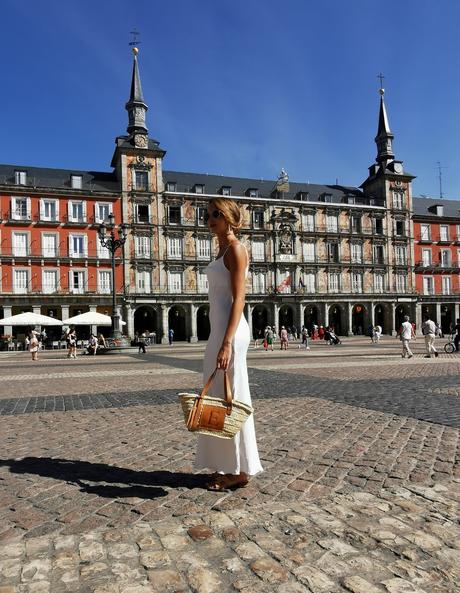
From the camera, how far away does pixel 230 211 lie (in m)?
3.39

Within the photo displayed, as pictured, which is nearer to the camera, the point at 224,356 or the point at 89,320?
the point at 224,356

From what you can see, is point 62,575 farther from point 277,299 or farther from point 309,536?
point 277,299

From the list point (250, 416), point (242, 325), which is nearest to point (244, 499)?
point (250, 416)

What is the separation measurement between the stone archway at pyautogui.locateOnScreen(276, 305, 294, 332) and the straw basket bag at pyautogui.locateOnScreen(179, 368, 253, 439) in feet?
144

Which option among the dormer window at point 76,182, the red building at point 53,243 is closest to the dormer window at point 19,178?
the red building at point 53,243

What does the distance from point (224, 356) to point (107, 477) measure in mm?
1429

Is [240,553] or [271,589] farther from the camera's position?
[240,553]

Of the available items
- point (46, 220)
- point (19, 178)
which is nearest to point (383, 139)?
point (46, 220)

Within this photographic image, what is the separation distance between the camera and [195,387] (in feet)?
30.4

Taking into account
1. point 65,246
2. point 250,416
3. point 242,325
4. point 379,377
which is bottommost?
point 379,377

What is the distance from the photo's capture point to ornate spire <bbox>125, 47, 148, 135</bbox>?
143ft

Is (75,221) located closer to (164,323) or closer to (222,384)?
(164,323)

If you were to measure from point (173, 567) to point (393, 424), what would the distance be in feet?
12.2

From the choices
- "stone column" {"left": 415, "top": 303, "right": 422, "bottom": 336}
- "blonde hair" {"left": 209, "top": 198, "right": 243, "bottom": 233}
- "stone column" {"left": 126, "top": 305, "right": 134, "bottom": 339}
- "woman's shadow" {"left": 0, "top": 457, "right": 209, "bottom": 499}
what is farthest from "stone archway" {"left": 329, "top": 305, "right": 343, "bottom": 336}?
"blonde hair" {"left": 209, "top": 198, "right": 243, "bottom": 233}
